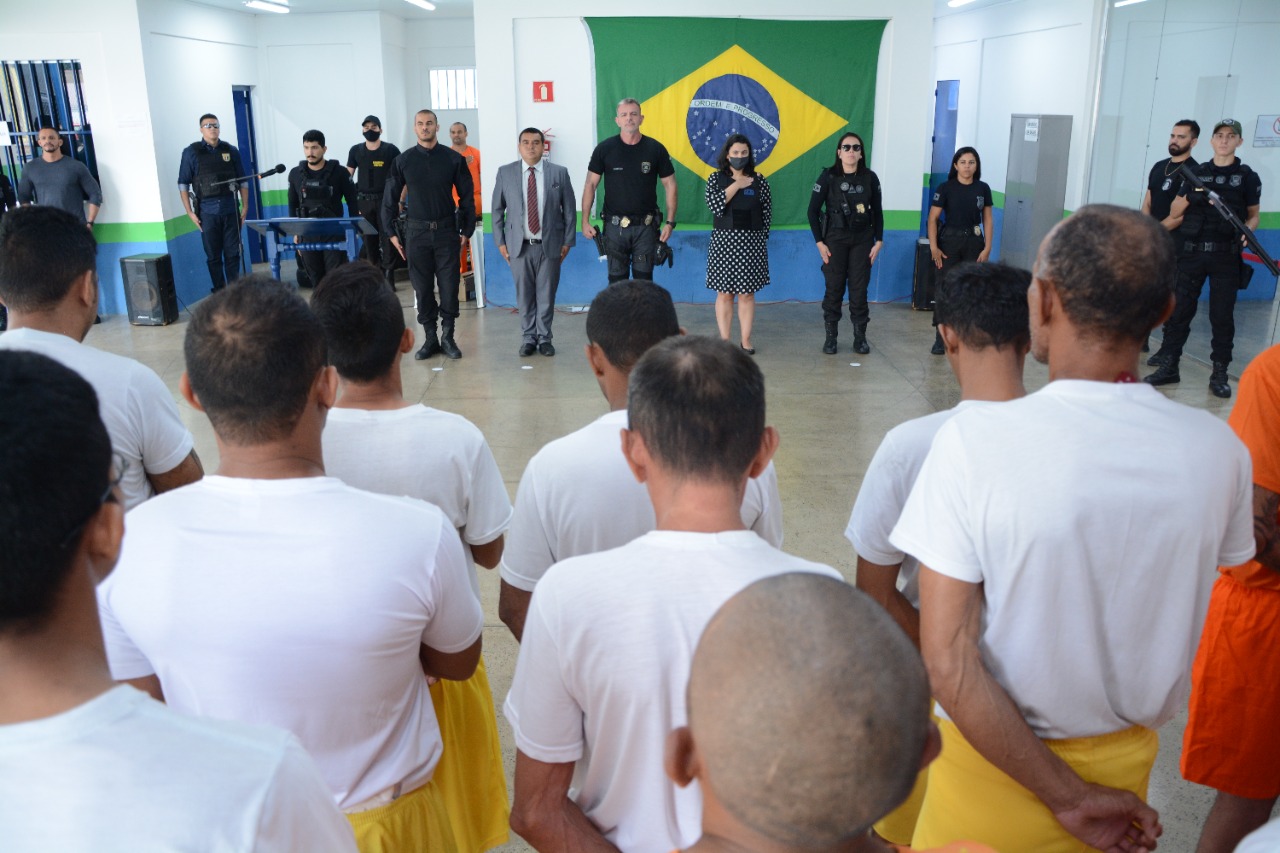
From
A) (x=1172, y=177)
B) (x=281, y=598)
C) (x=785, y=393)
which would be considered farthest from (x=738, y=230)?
(x=281, y=598)

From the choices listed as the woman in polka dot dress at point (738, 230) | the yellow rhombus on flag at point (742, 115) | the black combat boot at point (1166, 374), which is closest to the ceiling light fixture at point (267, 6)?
the yellow rhombus on flag at point (742, 115)

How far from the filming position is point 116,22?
346 inches

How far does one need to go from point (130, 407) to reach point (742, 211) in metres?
5.59

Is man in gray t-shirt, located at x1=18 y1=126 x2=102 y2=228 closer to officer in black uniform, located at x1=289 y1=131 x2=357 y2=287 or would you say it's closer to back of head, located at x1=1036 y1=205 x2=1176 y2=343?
officer in black uniform, located at x1=289 y1=131 x2=357 y2=287

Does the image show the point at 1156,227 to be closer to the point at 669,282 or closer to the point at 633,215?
the point at 633,215

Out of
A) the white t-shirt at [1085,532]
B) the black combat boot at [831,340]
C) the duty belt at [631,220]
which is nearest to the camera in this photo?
the white t-shirt at [1085,532]

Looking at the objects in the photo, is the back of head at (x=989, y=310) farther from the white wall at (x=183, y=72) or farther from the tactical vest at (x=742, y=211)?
the white wall at (x=183, y=72)

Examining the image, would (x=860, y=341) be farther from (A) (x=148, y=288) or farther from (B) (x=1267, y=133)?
(A) (x=148, y=288)

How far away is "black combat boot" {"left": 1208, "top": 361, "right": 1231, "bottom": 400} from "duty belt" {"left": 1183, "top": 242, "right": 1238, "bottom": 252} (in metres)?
0.75

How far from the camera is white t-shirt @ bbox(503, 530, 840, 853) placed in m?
1.29

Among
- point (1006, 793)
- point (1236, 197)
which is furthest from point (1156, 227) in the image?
point (1236, 197)

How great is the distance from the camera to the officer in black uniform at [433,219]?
7.28 metres

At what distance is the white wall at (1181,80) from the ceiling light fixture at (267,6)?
27.0 ft

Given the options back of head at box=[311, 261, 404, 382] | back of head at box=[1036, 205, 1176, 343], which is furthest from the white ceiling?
back of head at box=[1036, 205, 1176, 343]
